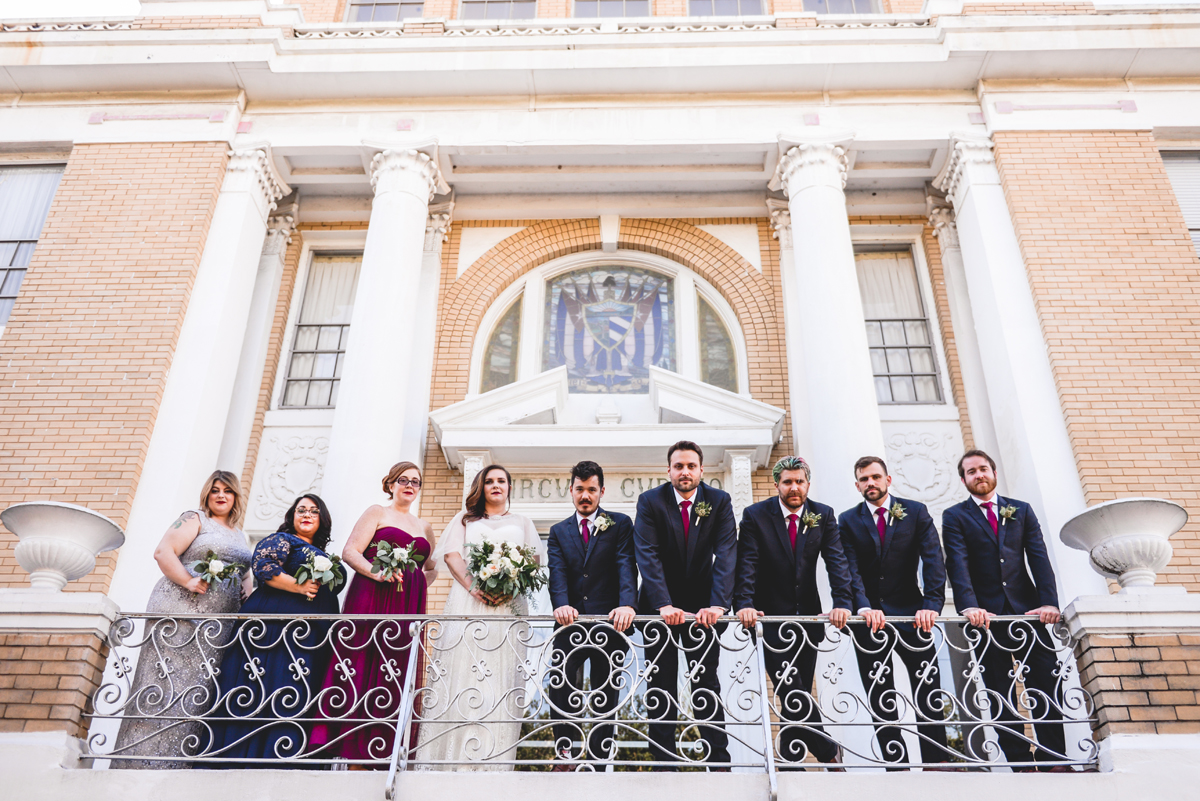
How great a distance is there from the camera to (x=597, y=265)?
41.4ft

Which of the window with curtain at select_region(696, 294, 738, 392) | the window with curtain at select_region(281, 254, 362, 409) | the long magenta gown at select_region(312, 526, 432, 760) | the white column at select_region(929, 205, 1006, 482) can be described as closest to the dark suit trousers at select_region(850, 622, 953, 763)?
the long magenta gown at select_region(312, 526, 432, 760)

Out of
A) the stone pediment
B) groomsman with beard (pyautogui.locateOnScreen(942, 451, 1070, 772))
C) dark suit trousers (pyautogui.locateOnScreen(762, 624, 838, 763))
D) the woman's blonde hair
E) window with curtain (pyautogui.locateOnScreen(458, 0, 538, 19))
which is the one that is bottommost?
dark suit trousers (pyautogui.locateOnScreen(762, 624, 838, 763))

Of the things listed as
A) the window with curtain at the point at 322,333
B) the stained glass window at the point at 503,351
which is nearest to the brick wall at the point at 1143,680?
the stained glass window at the point at 503,351

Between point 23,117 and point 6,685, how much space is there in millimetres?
7752

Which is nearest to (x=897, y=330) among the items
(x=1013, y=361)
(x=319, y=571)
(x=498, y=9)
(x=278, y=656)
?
(x=1013, y=361)

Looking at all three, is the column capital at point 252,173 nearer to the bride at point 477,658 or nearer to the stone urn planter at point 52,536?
the stone urn planter at point 52,536

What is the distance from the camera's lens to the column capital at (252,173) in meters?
10.9

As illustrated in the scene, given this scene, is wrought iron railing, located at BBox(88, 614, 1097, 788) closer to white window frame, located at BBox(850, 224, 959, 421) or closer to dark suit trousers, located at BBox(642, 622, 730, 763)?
dark suit trousers, located at BBox(642, 622, 730, 763)

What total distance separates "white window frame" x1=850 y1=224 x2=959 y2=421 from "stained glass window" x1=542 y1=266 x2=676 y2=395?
2625 millimetres

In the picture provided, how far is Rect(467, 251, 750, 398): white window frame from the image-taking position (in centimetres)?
1170

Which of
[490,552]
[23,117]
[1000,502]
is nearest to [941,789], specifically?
[1000,502]

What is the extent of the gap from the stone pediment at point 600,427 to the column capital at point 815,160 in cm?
260

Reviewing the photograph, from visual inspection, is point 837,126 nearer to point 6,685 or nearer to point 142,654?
point 142,654

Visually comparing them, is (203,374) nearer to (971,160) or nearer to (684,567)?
(684,567)
